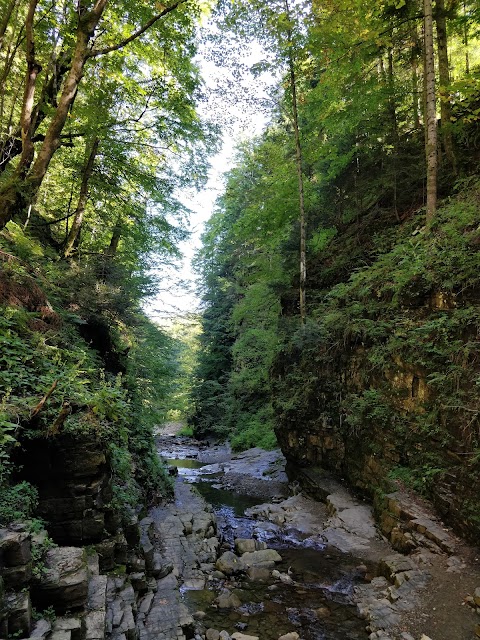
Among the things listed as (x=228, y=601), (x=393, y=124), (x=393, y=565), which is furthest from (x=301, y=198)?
(x=228, y=601)

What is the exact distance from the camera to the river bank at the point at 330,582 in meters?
5.62

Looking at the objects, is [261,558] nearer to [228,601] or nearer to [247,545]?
[247,545]

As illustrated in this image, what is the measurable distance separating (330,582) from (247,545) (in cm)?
223

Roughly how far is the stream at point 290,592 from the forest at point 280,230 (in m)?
2.19

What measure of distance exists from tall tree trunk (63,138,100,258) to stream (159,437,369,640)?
9.42m

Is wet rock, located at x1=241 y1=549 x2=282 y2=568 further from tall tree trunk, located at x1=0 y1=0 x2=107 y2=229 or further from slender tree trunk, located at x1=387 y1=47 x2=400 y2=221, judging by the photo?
slender tree trunk, located at x1=387 y1=47 x2=400 y2=221

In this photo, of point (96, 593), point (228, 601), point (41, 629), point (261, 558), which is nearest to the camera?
point (41, 629)

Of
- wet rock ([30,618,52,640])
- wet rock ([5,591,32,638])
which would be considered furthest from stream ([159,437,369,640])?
wet rock ([5,591,32,638])

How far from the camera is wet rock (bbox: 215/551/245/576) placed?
7.74 m

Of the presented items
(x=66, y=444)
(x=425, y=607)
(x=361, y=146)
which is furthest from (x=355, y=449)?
(x=361, y=146)

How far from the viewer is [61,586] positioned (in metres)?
3.95

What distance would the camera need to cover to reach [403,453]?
875 cm

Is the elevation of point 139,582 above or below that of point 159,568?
above

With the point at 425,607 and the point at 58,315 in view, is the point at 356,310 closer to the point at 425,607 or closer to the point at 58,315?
the point at 425,607
